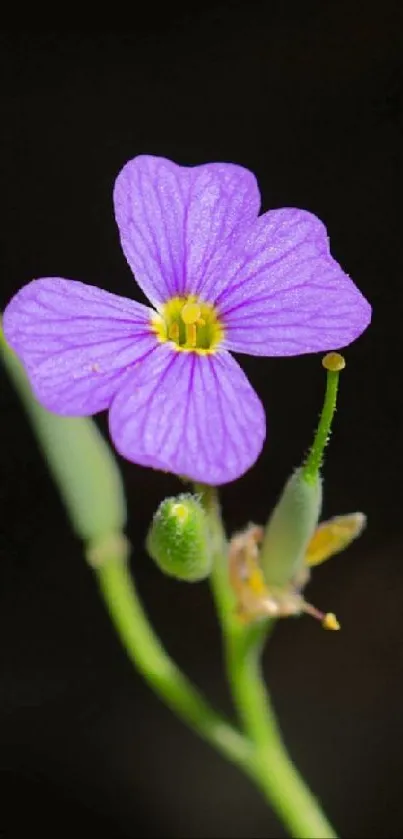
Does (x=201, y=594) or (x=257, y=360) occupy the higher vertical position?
(x=257, y=360)

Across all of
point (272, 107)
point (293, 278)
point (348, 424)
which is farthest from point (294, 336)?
point (272, 107)

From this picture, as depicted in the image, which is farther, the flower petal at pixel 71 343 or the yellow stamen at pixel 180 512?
the yellow stamen at pixel 180 512

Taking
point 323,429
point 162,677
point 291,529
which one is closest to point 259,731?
point 162,677

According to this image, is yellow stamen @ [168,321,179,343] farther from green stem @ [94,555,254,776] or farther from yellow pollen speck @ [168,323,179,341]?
green stem @ [94,555,254,776]

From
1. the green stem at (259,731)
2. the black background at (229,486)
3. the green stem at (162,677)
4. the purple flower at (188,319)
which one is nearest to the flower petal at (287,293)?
the purple flower at (188,319)

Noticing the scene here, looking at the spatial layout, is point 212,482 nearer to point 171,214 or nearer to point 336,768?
point 171,214

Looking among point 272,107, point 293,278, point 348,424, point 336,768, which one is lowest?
point 336,768

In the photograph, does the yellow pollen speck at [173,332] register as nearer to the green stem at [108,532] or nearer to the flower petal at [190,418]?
the flower petal at [190,418]

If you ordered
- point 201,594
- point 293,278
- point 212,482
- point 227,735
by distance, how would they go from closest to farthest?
1. point 212,482
2. point 293,278
3. point 227,735
4. point 201,594
